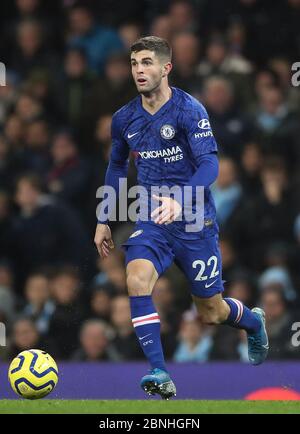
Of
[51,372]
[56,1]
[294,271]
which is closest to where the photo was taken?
[51,372]

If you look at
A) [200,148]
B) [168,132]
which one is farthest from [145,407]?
[168,132]

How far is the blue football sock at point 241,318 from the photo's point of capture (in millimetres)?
8508

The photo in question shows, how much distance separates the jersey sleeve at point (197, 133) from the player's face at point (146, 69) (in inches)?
11.6

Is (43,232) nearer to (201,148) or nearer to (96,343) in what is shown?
(96,343)

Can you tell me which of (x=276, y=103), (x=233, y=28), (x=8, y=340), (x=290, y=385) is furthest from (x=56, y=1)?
(x=290, y=385)

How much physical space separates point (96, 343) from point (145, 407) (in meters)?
3.22

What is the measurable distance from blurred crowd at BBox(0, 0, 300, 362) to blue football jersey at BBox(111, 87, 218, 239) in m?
2.59

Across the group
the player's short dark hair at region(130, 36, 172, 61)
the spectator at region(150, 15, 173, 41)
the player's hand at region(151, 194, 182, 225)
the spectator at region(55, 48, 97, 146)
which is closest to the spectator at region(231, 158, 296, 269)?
the spectator at region(150, 15, 173, 41)

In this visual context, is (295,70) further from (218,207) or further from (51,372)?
(51,372)

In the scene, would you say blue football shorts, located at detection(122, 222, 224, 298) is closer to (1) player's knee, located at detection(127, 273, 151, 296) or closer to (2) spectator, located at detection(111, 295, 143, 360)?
(1) player's knee, located at detection(127, 273, 151, 296)

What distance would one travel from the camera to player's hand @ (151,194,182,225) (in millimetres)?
7332

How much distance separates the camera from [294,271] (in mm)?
10828

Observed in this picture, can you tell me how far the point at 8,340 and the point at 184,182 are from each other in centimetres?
388

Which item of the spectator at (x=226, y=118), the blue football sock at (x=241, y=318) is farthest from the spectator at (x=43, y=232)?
the blue football sock at (x=241, y=318)
